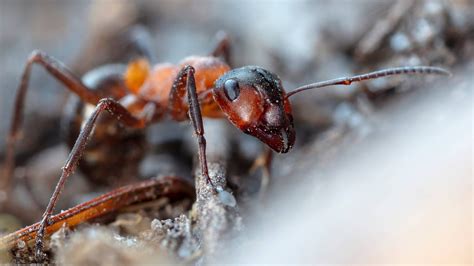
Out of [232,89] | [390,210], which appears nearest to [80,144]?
[232,89]

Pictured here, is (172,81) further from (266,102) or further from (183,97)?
(266,102)

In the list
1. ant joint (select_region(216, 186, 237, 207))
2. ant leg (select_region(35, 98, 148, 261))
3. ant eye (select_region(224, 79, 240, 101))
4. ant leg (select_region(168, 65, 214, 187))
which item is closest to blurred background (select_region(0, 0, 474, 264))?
ant joint (select_region(216, 186, 237, 207))

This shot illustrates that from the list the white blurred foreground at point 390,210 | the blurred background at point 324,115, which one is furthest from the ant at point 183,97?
the white blurred foreground at point 390,210

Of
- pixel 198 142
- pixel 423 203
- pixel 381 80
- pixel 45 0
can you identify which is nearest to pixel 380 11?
pixel 381 80

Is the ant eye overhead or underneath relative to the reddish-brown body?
underneath

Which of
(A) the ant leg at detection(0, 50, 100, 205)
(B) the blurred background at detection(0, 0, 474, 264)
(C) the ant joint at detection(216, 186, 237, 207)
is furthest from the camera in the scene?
(A) the ant leg at detection(0, 50, 100, 205)

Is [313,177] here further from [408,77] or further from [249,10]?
[249,10]

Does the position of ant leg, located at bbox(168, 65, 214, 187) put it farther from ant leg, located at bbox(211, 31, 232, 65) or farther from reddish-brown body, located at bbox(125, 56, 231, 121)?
ant leg, located at bbox(211, 31, 232, 65)
